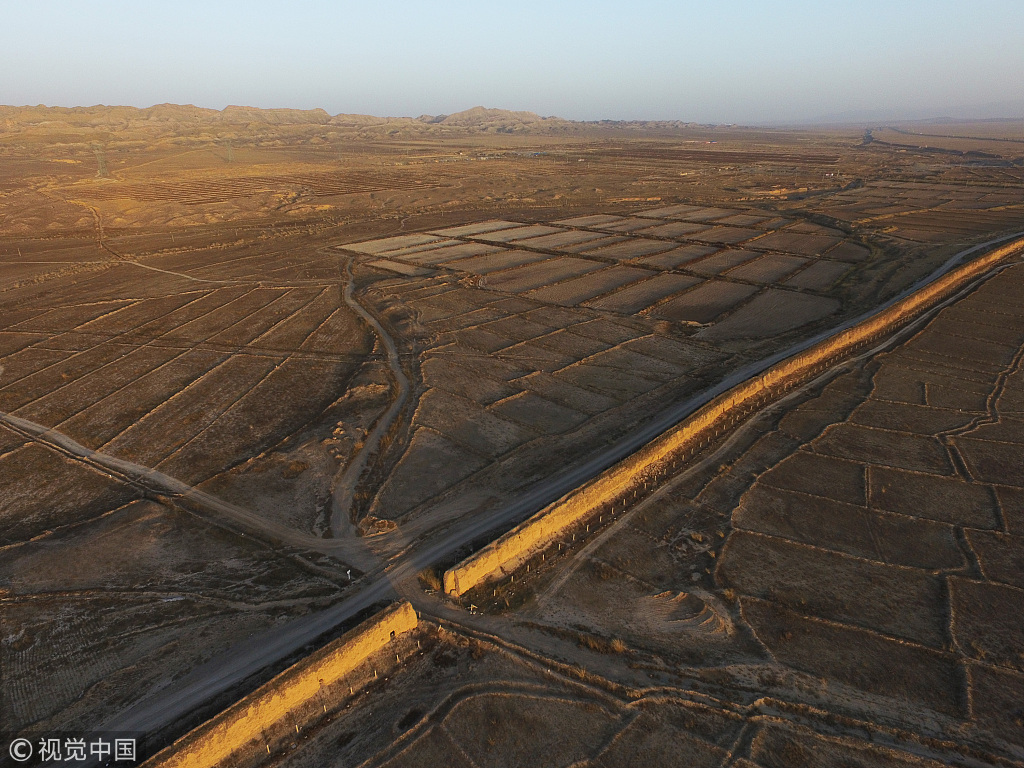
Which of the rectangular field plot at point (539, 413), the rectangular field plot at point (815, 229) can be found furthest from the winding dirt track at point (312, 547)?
the rectangular field plot at point (815, 229)

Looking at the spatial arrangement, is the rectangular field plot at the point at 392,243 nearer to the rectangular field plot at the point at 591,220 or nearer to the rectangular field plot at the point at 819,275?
the rectangular field plot at the point at 591,220

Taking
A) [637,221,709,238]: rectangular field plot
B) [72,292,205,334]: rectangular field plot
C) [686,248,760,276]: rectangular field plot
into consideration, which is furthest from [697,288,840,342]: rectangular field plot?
[72,292,205,334]: rectangular field plot

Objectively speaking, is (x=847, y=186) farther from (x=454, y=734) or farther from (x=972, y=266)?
(x=454, y=734)

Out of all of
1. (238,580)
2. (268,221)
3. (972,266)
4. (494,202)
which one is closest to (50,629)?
(238,580)

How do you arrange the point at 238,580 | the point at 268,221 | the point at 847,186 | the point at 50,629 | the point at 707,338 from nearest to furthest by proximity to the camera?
the point at 50,629 → the point at 238,580 → the point at 707,338 → the point at 268,221 → the point at 847,186

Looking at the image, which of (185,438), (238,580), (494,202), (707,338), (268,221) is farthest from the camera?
(494,202)

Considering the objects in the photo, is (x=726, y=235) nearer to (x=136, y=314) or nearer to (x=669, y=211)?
(x=669, y=211)
